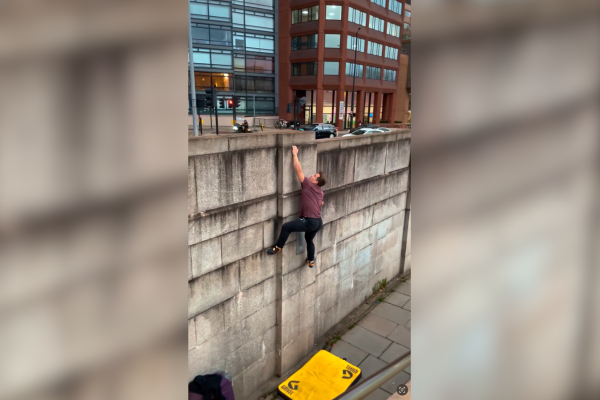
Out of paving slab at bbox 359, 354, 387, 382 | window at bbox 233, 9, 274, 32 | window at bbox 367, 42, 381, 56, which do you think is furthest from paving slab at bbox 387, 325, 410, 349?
window at bbox 233, 9, 274, 32

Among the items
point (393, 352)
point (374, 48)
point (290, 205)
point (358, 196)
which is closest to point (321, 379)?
point (393, 352)

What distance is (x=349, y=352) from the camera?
6.93 meters

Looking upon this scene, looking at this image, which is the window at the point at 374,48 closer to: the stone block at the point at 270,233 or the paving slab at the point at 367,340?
the paving slab at the point at 367,340

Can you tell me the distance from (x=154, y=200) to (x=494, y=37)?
95 centimetres

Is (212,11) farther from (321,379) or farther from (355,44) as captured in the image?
(321,379)

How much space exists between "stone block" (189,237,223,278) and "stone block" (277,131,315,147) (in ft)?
5.40

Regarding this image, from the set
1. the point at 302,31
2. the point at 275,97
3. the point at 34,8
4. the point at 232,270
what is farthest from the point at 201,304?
the point at 275,97

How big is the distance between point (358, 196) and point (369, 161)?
0.79 m

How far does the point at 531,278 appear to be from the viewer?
0.79 metres

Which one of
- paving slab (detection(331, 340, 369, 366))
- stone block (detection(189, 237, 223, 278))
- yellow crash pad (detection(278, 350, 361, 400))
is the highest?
stone block (detection(189, 237, 223, 278))

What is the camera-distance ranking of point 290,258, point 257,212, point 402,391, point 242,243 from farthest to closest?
point 290,258, point 257,212, point 242,243, point 402,391

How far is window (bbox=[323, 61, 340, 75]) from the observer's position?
35.8 meters

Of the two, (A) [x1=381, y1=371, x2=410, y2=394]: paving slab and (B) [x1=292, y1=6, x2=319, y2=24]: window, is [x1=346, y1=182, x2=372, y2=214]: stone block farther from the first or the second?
(B) [x1=292, y1=6, x2=319, y2=24]: window

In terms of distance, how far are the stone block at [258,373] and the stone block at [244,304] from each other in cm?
92
